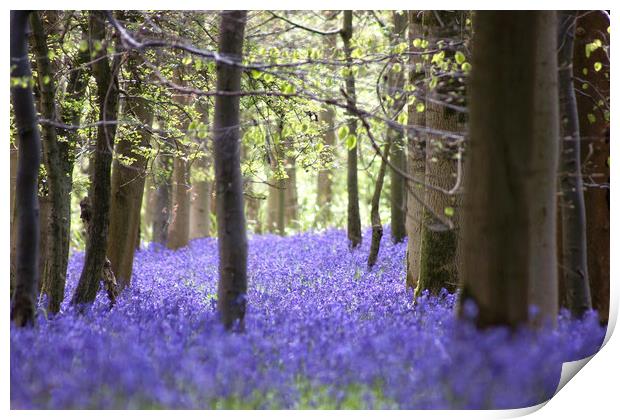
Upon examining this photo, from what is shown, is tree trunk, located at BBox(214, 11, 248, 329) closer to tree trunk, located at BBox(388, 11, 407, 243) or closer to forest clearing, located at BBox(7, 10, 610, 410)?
forest clearing, located at BBox(7, 10, 610, 410)

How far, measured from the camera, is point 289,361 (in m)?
5.23

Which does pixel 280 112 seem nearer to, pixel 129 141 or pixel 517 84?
pixel 129 141

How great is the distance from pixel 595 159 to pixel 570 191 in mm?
560

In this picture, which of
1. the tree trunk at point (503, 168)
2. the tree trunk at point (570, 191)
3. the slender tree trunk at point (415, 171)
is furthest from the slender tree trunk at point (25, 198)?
the tree trunk at point (570, 191)

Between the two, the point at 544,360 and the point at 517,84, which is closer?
the point at 517,84

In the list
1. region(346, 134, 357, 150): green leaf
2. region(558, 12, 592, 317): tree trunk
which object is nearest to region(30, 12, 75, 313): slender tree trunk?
region(346, 134, 357, 150): green leaf

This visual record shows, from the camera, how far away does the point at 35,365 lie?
5.28 meters

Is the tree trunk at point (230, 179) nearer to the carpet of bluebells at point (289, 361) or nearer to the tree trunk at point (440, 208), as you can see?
the carpet of bluebells at point (289, 361)

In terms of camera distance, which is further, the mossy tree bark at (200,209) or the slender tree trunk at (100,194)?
the mossy tree bark at (200,209)

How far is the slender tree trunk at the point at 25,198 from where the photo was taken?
5.75 metres

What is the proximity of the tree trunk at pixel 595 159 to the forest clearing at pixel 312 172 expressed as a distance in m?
0.02
